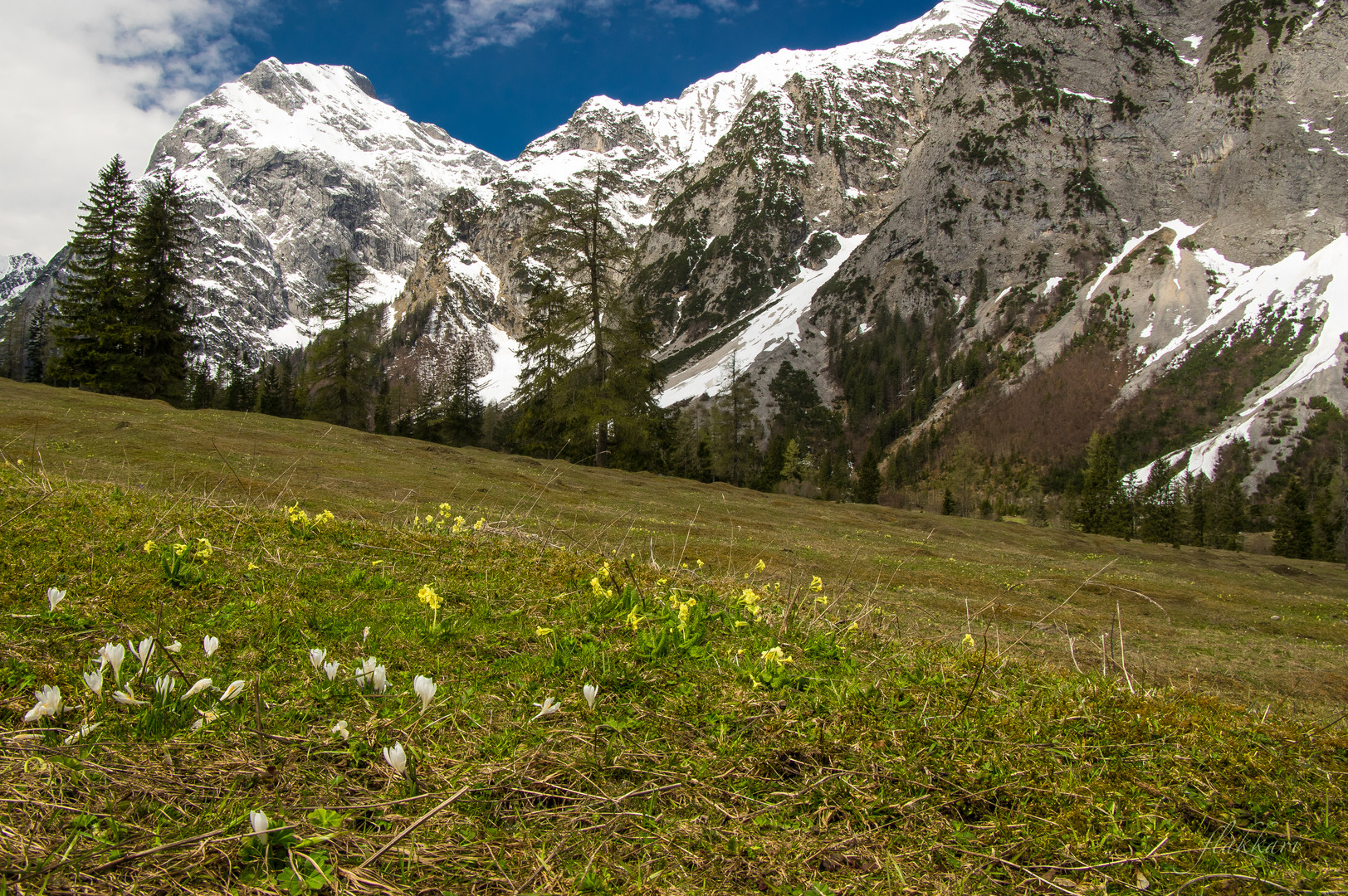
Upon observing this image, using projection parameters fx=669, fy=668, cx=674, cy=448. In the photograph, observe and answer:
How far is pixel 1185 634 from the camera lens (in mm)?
11375

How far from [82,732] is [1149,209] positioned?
173 metres

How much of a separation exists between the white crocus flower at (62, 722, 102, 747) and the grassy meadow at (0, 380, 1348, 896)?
1 cm

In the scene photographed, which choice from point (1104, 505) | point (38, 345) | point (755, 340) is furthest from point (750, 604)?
point (755, 340)

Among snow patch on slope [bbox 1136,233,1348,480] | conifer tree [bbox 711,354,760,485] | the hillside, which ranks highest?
snow patch on slope [bbox 1136,233,1348,480]

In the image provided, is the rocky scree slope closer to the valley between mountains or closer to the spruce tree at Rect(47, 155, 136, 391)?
the valley between mountains

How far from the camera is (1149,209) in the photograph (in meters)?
136

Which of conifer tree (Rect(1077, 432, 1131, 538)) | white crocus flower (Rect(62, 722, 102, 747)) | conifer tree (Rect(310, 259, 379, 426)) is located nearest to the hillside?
white crocus flower (Rect(62, 722, 102, 747))

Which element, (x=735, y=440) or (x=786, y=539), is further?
(x=735, y=440)

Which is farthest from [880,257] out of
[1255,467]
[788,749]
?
[788,749]

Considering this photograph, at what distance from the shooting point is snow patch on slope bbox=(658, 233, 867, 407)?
534 ft

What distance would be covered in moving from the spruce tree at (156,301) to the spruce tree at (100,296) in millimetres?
410

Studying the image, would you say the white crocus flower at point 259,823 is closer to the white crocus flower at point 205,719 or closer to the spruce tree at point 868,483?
the white crocus flower at point 205,719

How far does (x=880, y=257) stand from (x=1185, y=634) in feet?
536

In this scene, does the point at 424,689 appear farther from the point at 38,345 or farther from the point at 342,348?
the point at 38,345
